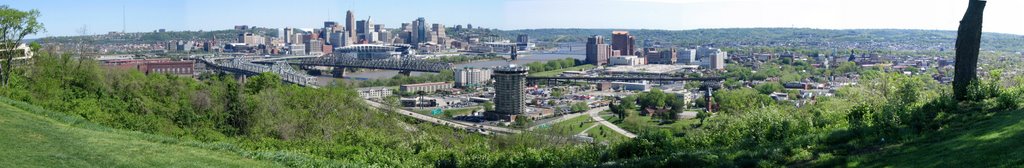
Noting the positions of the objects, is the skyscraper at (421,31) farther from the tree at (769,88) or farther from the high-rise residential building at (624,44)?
the tree at (769,88)

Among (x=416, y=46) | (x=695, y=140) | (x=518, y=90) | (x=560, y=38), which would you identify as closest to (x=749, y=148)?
(x=695, y=140)

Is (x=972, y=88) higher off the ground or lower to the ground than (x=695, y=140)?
higher

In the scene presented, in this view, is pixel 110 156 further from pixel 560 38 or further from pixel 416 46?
pixel 560 38

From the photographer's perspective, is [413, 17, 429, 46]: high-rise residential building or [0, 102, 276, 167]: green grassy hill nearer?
[0, 102, 276, 167]: green grassy hill

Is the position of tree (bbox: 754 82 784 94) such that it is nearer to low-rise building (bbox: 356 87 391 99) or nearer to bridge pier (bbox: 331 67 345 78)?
low-rise building (bbox: 356 87 391 99)

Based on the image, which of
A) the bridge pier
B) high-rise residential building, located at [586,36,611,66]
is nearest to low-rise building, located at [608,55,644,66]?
high-rise residential building, located at [586,36,611,66]

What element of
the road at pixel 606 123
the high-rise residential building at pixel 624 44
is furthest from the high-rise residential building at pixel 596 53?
the road at pixel 606 123

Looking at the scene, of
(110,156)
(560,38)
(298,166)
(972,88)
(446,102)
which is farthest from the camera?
(560,38)
